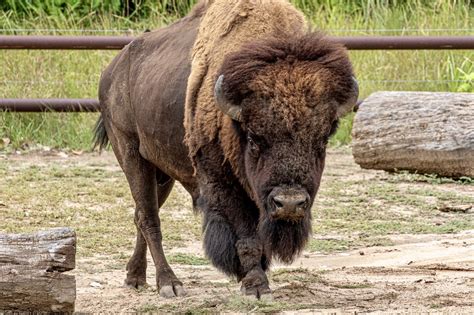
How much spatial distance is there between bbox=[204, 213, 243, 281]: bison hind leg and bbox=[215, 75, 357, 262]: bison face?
0.33m

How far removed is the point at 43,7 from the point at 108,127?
29.1 ft

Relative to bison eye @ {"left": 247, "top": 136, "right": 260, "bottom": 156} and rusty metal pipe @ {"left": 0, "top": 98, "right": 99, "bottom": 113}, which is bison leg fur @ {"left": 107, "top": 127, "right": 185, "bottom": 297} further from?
rusty metal pipe @ {"left": 0, "top": 98, "right": 99, "bottom": 113}

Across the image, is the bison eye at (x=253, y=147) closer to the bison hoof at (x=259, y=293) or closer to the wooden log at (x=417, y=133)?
the bison hoof at (x=259, y=293)

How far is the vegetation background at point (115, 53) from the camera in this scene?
44.0ft

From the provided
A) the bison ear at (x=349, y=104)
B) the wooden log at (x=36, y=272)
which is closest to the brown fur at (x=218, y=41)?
the bison ear at (x=349, y=104)

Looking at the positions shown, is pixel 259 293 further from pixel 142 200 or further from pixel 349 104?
pixel 142 200

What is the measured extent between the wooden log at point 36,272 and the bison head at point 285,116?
3.51ft

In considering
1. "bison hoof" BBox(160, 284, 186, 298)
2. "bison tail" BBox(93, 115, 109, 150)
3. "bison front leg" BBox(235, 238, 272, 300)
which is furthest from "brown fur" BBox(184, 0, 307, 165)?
"bison tail" BBox(93, 115, 109, 150)

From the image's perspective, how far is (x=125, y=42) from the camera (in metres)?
13.1

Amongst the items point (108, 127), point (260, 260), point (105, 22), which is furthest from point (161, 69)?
point (105, 22)

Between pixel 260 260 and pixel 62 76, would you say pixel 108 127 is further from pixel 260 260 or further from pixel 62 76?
pixel 62 76

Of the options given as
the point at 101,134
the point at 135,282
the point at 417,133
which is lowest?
the point at 417,133

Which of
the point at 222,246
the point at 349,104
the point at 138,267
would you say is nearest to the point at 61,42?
the point at 138,267

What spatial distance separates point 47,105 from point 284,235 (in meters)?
7.43
